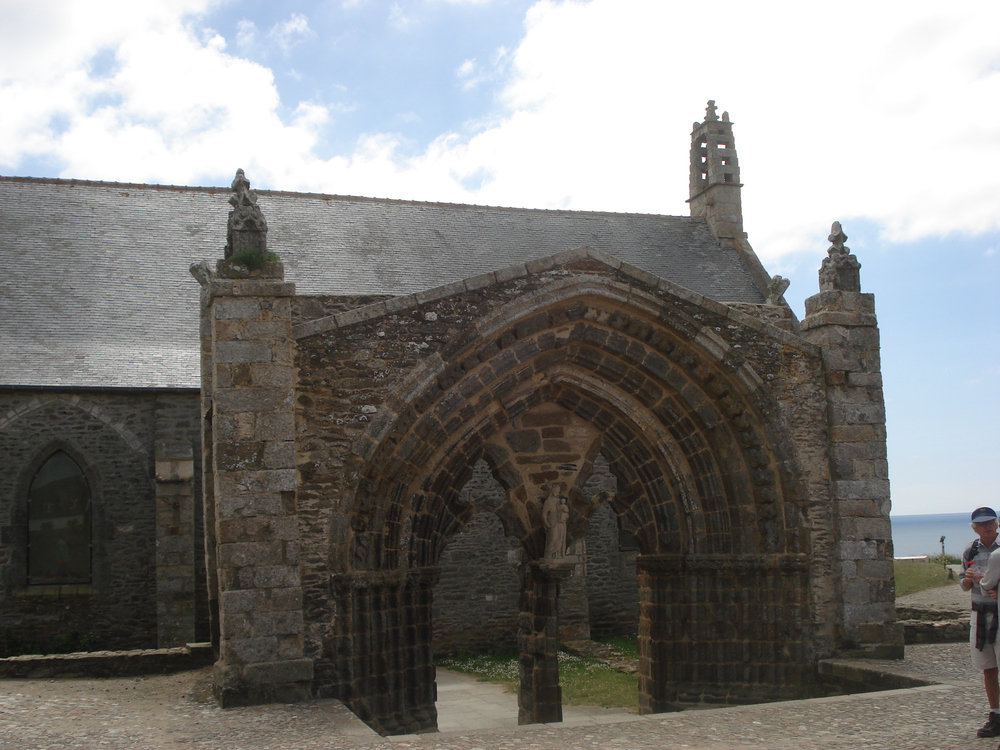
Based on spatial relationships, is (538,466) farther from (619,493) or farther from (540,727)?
(540,727)

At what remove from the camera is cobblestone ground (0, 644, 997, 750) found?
5.34 m

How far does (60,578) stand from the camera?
42.7ft

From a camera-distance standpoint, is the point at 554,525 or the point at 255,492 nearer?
the point at 255,492

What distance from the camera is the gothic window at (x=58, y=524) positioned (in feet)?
42.8

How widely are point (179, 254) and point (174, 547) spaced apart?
5.09m

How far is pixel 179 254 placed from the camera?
15.3 meters

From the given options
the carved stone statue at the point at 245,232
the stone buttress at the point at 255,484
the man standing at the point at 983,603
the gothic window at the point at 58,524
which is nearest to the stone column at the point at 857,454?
the man standing at the point at 983,603

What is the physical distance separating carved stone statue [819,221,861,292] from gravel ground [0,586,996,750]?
3.47 m

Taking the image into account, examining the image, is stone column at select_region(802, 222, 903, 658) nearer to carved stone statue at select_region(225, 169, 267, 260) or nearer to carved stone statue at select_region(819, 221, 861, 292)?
carved stone statue at select_region(819, 221, 861, 292)

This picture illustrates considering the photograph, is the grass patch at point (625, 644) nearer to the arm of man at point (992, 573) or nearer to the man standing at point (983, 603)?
the man standing at point (983, 603)

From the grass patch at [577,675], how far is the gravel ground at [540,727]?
14.5 ft

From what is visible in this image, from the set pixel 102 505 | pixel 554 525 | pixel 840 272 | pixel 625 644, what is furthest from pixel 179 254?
pixel 840 272

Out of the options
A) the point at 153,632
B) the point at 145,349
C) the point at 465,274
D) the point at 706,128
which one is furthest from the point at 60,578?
the point at 706,128

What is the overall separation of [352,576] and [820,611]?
4.06 meters
